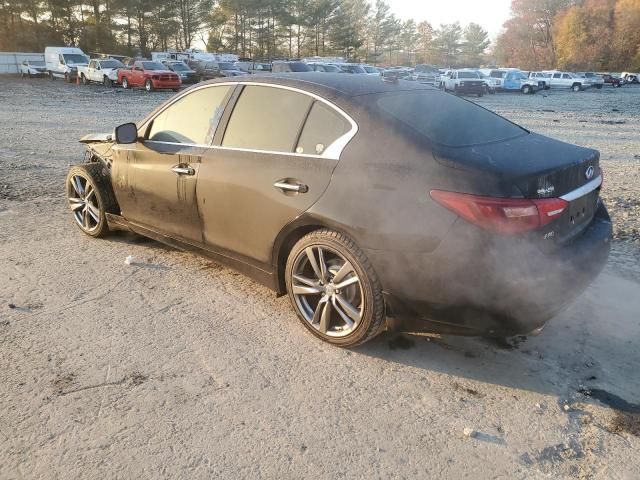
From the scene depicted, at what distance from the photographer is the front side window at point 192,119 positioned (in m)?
3.99

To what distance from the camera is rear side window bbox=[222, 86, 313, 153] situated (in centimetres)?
347

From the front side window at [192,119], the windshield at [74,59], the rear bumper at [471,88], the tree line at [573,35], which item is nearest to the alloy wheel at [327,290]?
the front side window at [192,119]

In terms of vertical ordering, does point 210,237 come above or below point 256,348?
above

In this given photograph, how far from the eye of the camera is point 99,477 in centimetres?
228

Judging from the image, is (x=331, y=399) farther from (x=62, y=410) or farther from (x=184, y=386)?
(x=62, y=410)

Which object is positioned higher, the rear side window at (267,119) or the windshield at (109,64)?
the rear side window at (267,119)

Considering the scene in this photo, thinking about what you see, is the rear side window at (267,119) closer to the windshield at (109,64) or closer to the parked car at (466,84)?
the parked car at (466,84)

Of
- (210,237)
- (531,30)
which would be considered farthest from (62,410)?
(531,30)

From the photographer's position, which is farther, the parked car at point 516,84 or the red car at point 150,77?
the parked car at point 516,84

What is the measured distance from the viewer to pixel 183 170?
4031mm

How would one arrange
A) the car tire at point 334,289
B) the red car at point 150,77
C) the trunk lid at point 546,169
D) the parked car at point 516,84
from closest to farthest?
the trunk lid at point 546,169 < the car tire at point 334,289 < the red car at point 150,77 < the parked car at point 516,84

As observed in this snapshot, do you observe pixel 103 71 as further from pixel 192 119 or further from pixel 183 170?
pixel 183 170

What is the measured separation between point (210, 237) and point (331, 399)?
168cm

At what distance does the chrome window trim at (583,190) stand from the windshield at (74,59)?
36.3 m
